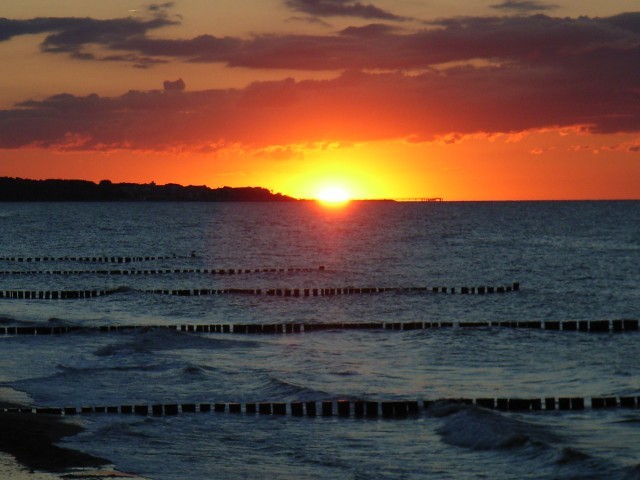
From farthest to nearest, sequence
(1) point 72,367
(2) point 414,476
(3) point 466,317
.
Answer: (3) point 466,317 < (1) point 72,367 < (2) point 414,476

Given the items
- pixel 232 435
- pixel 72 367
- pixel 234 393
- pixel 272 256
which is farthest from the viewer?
pixel 272 256

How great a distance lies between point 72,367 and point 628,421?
16.7 m

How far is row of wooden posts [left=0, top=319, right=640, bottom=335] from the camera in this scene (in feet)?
137

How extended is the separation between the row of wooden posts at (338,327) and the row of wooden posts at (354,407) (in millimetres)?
15830

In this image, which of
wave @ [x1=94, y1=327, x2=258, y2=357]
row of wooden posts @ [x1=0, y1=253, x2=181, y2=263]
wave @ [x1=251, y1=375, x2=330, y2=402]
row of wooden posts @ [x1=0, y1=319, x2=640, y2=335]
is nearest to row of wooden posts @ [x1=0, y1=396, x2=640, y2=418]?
wave @ [x1=251, y1=375, x2=330, y2=402]

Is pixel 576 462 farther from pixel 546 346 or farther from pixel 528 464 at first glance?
pixel 546 346

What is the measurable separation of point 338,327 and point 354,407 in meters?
18.0

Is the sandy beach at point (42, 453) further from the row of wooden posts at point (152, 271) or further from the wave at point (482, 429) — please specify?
the row of wooden posts at point (152, 271)

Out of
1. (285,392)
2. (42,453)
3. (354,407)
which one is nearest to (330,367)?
(285,392)

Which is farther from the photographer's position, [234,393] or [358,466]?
[234,393]

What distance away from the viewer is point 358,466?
814 inches

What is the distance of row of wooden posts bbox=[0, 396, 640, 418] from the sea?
18 cm

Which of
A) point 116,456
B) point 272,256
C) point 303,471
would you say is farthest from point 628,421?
point 272,256

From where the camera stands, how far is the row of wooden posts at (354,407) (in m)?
25.3
